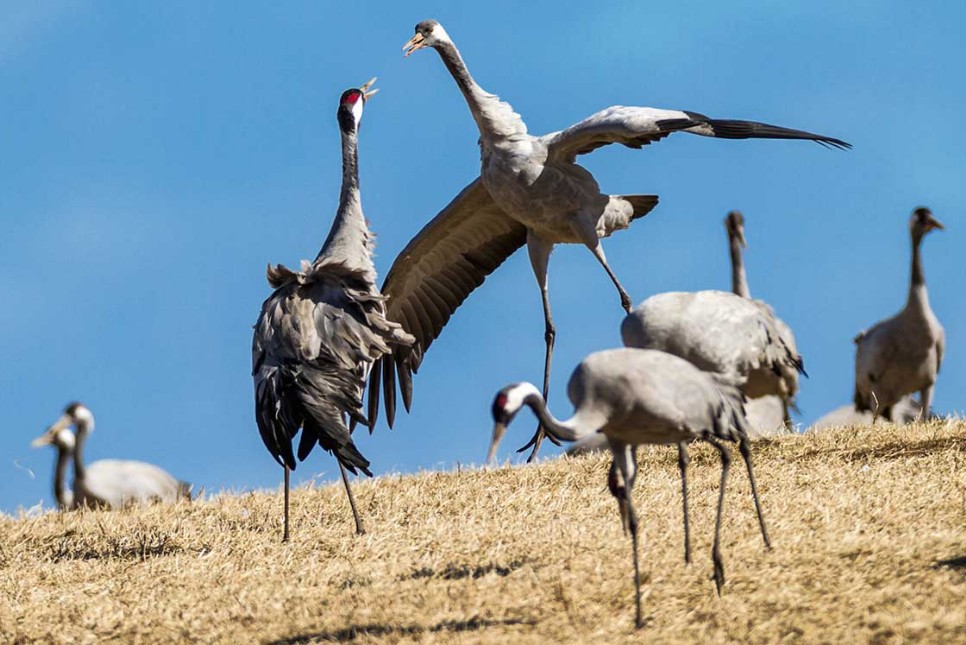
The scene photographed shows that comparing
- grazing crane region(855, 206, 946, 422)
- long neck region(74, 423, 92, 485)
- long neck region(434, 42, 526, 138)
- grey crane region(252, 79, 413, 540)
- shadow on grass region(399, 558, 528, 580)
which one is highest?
long neck region(434, 42, 526, 138)

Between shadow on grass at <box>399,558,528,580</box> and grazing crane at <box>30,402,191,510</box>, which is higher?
grazing crane at <box>30,402,191,510</box>

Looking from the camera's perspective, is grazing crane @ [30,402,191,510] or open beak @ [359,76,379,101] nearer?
open beak @ [359,76,379,101]

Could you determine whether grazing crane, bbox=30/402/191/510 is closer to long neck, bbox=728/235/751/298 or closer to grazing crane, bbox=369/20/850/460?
grazing crane, bbox=369/20/850/460

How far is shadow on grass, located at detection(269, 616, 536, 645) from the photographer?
16.7 feet

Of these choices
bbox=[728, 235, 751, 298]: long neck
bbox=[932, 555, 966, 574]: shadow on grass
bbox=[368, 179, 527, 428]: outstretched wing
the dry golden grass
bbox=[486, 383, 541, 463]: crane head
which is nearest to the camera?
bbox=[486, 383, 541, 463]: crane head

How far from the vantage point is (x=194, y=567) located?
6.74 meters

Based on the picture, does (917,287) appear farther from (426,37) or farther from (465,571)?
(465,571)

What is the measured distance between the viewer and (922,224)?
494 inches

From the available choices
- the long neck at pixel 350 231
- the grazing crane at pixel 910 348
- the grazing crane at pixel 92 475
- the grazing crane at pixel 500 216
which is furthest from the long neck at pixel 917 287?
the grazing crane at pixel 92 475

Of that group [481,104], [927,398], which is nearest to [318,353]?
[481,104]

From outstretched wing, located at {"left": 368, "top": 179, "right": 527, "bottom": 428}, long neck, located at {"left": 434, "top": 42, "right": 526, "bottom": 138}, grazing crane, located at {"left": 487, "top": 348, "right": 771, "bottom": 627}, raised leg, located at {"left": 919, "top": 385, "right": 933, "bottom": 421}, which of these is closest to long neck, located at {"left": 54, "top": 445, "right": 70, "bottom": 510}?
outstretched wing, located at {"left": 368, "top": 179, "right": 527, "bottom": 428}

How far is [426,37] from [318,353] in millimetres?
3584

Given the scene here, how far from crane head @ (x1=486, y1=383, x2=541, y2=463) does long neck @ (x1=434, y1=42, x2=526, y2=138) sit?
4.97 metres

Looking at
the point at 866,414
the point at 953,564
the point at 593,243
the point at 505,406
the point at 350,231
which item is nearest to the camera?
the point at 505,406
